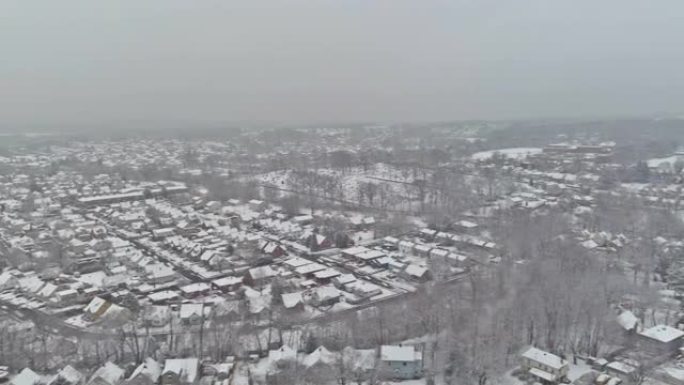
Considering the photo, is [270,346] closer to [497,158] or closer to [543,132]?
[497,158]

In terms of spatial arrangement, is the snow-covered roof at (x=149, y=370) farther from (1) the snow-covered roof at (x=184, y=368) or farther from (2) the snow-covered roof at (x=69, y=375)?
(2) the snow-covered roof at (x=69, y=375)

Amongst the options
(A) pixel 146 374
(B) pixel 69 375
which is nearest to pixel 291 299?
(A) pixel 146 374

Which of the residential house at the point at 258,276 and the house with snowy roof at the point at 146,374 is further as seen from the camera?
the residential house at the point at 258,276

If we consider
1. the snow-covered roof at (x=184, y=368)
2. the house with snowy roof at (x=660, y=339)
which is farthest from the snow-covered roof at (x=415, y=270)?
the snow-covered roof at (x=184, y=368)

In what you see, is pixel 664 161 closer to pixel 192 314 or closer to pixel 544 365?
pixel 544 365

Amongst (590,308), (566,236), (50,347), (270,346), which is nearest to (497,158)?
(566,236)

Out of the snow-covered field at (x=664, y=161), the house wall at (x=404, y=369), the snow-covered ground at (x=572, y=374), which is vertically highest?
the snow-covered field at (x=664, y=161)

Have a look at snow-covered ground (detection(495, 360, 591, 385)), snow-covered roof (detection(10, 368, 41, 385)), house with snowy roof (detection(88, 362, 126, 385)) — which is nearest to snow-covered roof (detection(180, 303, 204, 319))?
house with snowy roof (detection(88, 362, 126, 385))
